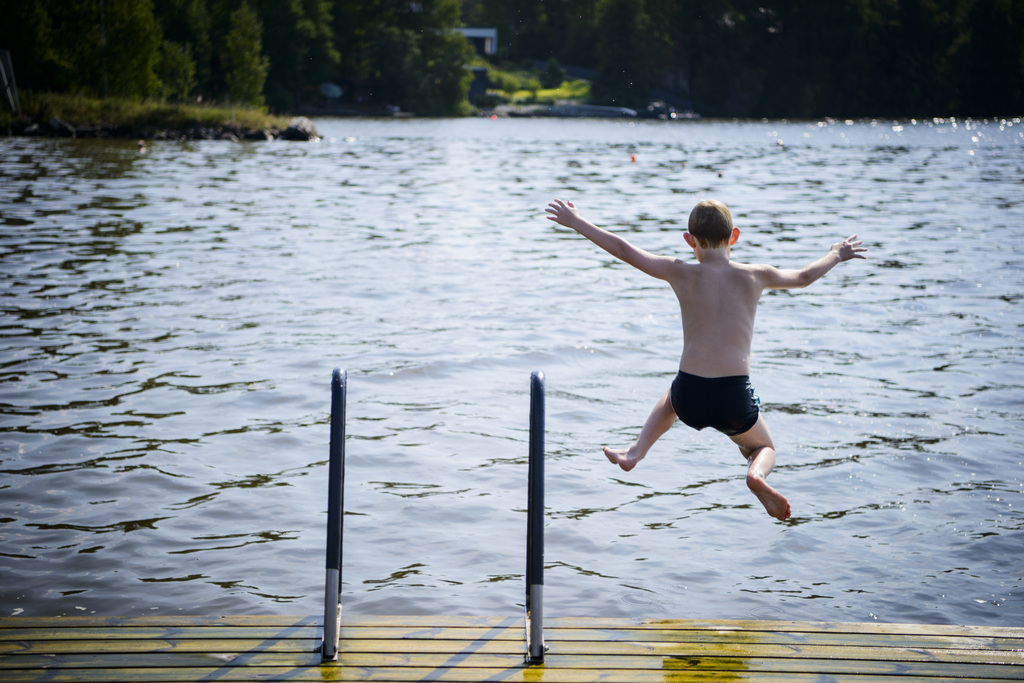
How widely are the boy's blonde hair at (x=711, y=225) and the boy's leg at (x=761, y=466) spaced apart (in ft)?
3.24

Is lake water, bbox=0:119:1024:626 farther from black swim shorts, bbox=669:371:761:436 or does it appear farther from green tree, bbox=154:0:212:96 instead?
green tree, bbox=154:0:212:96

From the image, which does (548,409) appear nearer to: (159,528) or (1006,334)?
(159,528)

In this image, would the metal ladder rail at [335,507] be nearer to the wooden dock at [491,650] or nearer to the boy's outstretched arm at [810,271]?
the wooden dock at [491,650]

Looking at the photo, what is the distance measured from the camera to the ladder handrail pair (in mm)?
4574

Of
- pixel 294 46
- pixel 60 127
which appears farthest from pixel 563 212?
pixel 294 46

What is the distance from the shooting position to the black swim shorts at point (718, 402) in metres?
5.13

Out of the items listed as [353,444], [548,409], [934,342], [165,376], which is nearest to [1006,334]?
[934,342]

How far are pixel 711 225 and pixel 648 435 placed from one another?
3.97 ft

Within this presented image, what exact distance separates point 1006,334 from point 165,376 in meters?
11.9

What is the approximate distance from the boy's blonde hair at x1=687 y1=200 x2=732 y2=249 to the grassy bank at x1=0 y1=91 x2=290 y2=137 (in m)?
54.5

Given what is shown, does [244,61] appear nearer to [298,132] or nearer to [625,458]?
[298,132]

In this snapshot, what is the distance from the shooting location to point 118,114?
5575cm

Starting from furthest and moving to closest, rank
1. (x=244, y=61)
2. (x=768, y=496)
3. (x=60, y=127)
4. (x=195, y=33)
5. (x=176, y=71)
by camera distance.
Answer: (x=195, y=33) → (x=244, y=61) → (x=176, y=71) → (x=60, y=127) → (x=768, y=496)

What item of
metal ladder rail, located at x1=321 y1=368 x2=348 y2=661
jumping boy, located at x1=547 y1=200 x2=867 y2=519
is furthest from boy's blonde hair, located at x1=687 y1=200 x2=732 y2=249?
metal ladder rail, located at x1=321 y1=368 x2=348 y2=661
